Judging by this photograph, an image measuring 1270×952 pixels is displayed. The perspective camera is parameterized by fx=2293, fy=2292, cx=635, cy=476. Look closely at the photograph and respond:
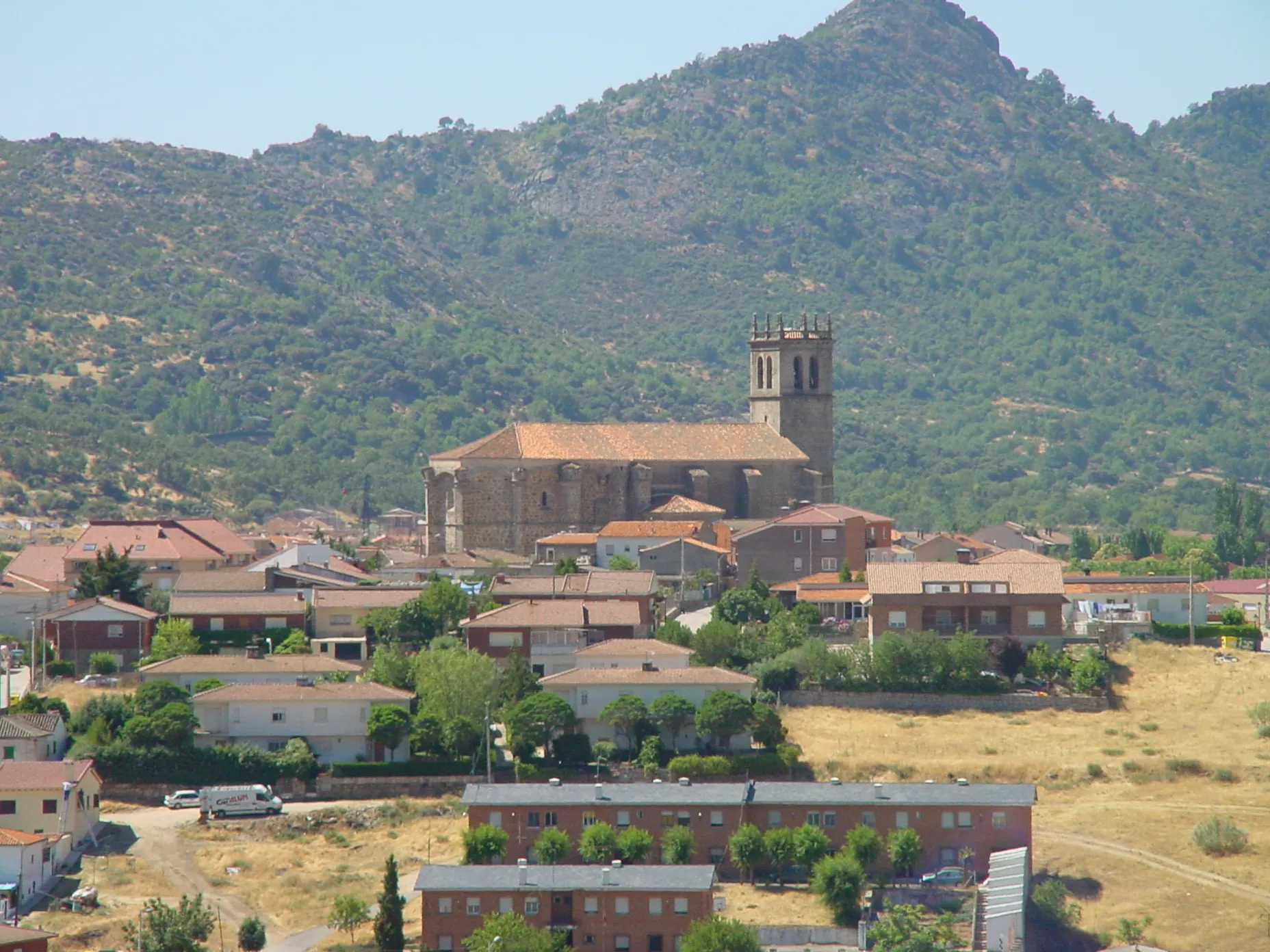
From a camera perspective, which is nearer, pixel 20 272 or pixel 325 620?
pixel 325 620

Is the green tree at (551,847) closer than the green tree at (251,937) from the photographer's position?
No

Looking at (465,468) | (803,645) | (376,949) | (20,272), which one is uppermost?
(20,272)

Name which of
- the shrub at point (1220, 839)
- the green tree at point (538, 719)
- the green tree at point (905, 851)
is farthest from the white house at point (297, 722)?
the shrub at point (1220, 839)

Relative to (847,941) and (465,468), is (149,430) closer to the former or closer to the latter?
(465,468)

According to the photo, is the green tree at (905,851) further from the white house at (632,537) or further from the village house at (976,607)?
the white house at (632,537)

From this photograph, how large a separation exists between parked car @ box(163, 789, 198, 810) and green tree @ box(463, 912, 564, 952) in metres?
12.7

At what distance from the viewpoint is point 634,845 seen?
5491 cm

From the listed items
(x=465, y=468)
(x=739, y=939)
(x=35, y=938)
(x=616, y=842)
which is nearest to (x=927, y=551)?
(x=465, y=468)

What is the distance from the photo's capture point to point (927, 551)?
91.1 meters

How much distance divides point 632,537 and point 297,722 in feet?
88.6

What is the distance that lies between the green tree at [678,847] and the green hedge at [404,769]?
7.98 meters

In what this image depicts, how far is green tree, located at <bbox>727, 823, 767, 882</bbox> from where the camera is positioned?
55.1 m

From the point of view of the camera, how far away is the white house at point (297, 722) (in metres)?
62.8

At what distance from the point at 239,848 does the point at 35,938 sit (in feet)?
31.5
